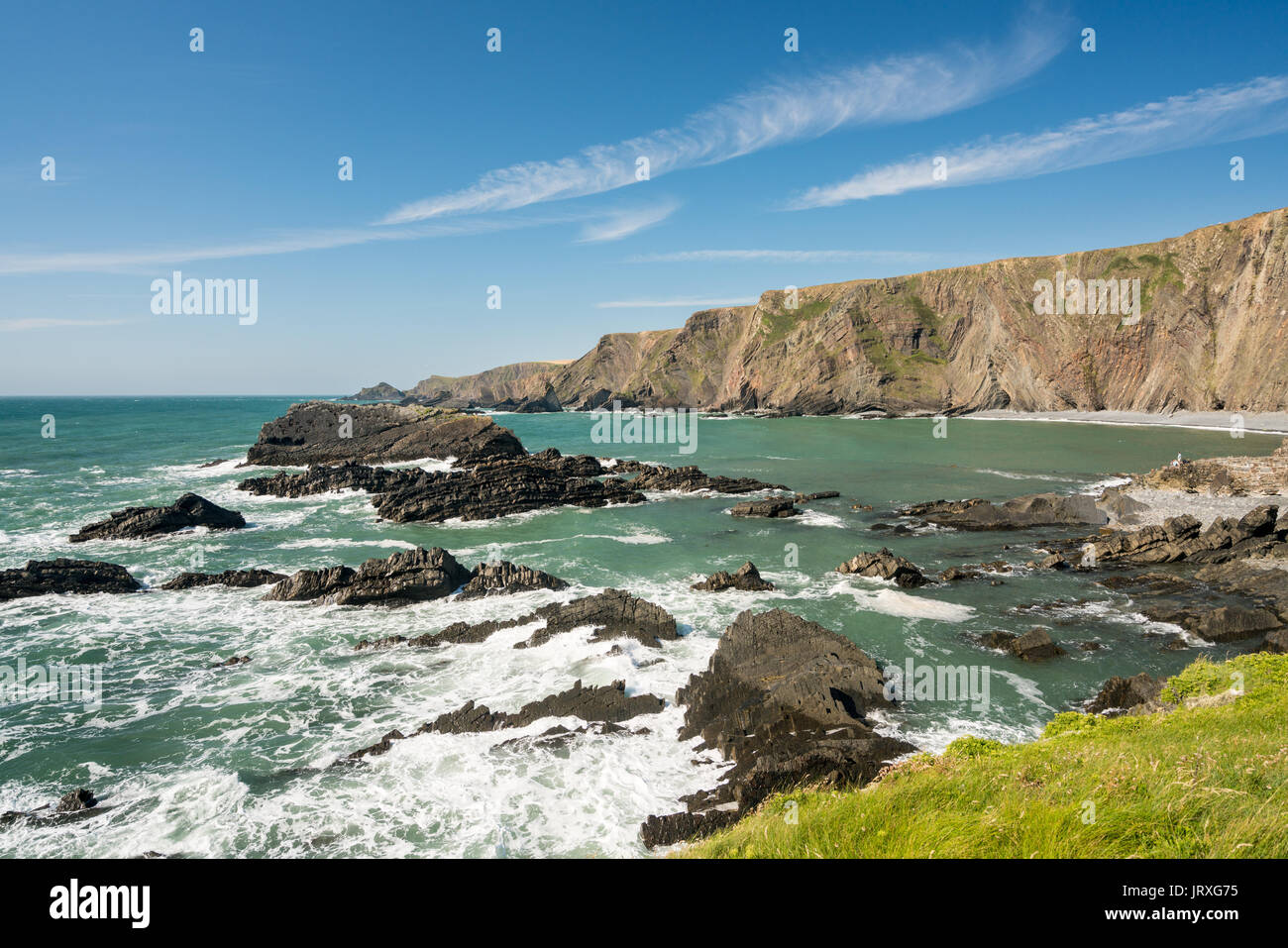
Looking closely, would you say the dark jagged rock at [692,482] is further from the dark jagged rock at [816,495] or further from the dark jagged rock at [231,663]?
the dark jagged rock at [231,663]

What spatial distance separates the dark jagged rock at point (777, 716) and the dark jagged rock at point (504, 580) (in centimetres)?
969

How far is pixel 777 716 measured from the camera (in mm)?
13969

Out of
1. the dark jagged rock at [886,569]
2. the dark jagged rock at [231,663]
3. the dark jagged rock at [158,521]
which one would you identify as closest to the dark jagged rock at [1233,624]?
the dark jagged rock at [886,569]

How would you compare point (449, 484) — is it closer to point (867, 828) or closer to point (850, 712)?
point (850, 712)

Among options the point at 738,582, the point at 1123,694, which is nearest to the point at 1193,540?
the point at 1123,694

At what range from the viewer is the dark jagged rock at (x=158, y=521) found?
109ft

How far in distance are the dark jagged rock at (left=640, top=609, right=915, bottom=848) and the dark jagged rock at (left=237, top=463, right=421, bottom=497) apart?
124 ft

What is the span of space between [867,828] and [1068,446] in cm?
7455

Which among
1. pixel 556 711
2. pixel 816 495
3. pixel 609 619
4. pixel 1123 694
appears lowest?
pixel 556 711

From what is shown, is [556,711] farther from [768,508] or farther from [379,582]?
[768,508]

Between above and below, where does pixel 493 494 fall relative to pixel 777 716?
above

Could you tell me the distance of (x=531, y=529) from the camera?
36656mm

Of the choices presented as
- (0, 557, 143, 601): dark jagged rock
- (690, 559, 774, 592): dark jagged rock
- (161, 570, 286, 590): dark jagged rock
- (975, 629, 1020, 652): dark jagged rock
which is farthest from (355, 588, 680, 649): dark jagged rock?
(0, 557, 143, 601): dark jagged rock

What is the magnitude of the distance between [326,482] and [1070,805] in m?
52.6
